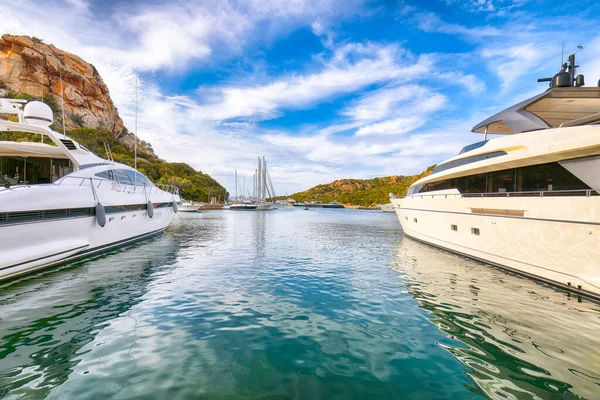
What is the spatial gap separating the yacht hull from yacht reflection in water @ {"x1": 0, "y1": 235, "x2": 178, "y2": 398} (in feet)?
39.8

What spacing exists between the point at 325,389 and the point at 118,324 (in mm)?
4543

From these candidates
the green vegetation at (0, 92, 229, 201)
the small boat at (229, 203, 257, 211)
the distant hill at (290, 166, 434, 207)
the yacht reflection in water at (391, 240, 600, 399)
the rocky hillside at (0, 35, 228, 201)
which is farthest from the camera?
the distant hill at (290, 166, 434, 207)

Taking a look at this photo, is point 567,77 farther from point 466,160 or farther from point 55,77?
point 55,77

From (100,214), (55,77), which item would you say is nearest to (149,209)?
(100,214)

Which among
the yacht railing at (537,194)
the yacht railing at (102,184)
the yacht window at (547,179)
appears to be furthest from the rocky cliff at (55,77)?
the yacht window at (547,179)

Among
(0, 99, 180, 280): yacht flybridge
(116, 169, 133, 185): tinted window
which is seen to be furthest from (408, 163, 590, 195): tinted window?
(116, 169, 133, 185): tinted window

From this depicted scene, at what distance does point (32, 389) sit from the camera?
11.1 feet

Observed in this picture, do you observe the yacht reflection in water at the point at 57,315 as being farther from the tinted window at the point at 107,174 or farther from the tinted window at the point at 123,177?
the tinted window at the point at 123,177

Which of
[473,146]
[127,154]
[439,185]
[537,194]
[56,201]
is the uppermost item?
[127,154]

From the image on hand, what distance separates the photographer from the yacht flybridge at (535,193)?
7609mm

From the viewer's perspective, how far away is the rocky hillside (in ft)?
215

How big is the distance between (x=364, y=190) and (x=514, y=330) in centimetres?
15452

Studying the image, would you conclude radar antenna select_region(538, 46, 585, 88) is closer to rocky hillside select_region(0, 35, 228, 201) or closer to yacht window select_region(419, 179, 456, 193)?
yacht window select_region(419, 179, 456, 193)

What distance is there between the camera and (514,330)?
529cm
